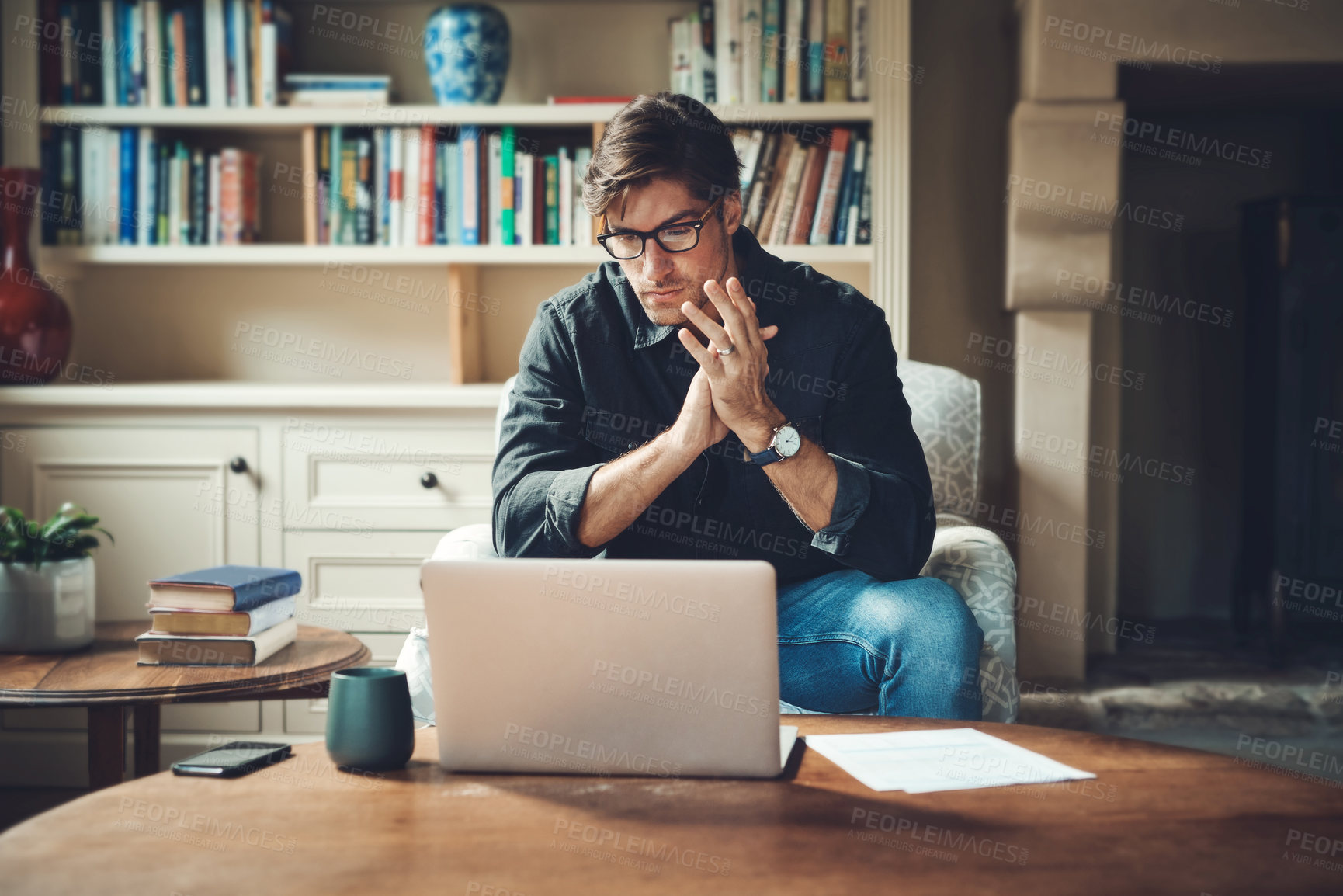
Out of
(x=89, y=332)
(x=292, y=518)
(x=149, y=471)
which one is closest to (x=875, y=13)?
(x=292, y=518)

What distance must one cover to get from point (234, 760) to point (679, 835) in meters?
0.43

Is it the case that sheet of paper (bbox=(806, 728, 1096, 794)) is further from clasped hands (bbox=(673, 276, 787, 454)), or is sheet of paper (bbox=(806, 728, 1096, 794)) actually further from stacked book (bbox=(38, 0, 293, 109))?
stacked book (bbox=(38, 0, 293, 109))

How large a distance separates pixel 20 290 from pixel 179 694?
134cm

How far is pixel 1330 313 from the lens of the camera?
8.28 ft

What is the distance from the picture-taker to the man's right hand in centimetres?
137

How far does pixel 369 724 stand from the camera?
940 millimetres

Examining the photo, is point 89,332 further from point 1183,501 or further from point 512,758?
point 1183,501
